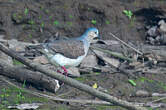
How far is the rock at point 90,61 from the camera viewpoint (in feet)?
26.0

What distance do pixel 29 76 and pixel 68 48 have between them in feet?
3.41

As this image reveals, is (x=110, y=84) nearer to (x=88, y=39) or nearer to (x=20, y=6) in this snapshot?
(x=88, y=39)

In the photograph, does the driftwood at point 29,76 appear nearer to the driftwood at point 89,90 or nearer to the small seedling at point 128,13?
the driftwood at point 89,90

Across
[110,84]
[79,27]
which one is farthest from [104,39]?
Result: [110,84]

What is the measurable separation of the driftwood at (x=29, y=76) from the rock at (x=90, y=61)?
5.74ft

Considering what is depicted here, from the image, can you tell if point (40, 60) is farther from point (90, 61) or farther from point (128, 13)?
point (128, 13)

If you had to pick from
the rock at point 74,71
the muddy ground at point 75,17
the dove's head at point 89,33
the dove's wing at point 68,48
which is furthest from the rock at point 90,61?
the muddy ground at point 75,17

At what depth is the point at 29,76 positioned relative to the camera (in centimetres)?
626

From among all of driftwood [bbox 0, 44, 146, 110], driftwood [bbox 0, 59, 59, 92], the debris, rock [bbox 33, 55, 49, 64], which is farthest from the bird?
driftwood [bbox 0, 44, 146, 110]

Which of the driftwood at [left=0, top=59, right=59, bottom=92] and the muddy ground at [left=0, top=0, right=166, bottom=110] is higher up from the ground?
the muddy ground at [left=0, top=0, right=166, bottom=110]

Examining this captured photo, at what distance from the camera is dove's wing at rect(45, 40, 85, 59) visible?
6533 mm

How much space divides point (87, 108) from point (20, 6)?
178 inches

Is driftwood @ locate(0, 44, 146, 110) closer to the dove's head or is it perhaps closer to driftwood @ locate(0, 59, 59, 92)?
driftwood @ locate(0, 59, 59, 92)

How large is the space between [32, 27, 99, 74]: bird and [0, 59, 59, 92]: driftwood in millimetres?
482
